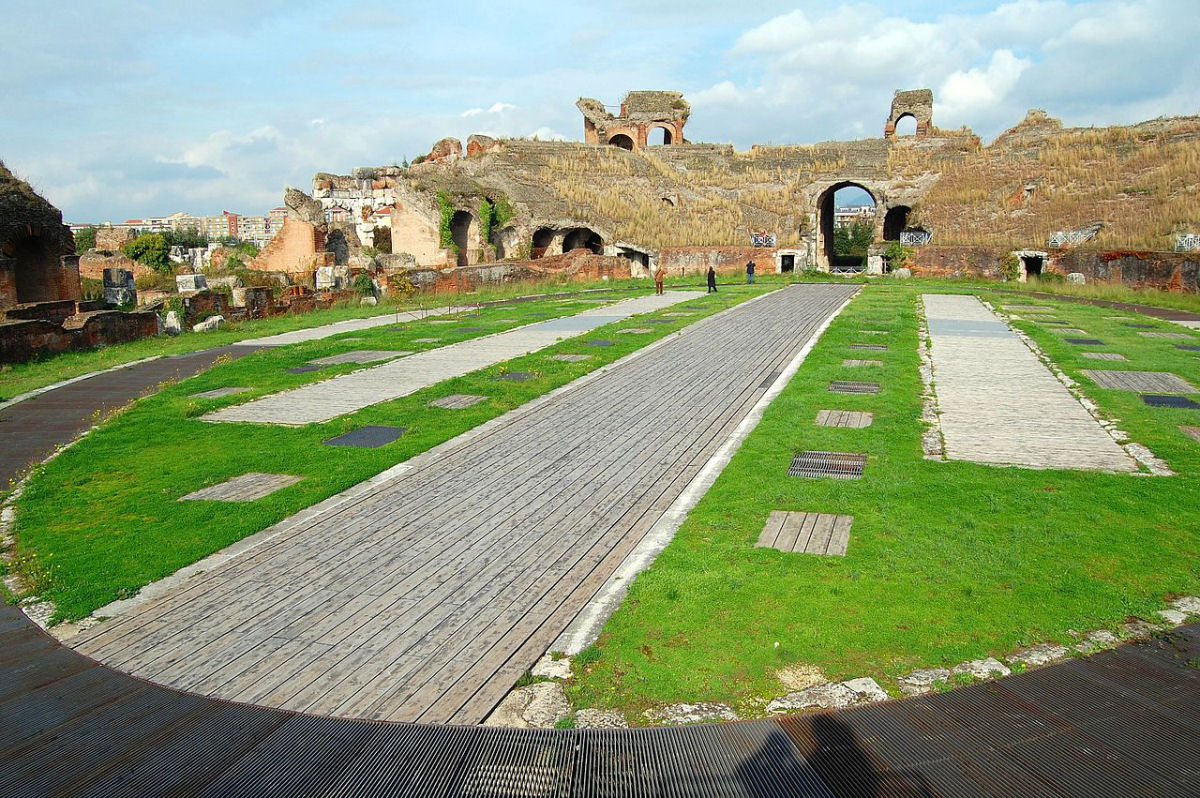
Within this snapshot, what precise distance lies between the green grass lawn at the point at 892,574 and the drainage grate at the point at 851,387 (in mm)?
2999

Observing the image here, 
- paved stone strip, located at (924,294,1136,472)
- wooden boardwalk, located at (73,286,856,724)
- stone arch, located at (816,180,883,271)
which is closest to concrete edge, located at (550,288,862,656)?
wooden boardwalk, located at (73,286,856,724)

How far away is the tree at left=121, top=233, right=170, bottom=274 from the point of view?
4256cm

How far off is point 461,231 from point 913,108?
95.7ft

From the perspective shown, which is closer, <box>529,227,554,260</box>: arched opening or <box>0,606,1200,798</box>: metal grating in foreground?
<box>0,606,1200,798</box>: metal grating in foreground

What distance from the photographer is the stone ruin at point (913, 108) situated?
5309cm

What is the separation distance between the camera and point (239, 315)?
25.8m

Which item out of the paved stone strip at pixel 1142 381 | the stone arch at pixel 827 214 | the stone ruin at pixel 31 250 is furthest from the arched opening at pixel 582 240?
the paved stone strip at pixel 1142 381

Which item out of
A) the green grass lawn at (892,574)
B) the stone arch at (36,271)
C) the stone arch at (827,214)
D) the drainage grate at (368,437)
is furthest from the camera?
the stone arch at (827,214)

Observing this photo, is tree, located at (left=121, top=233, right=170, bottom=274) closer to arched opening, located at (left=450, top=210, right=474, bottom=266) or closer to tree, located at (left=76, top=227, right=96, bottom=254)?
tree, located at (left=76, top=227, right=96, bottom=254)

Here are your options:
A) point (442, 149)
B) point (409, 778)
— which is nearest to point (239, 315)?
point (409, 778)

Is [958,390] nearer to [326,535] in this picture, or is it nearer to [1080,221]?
[326,535]

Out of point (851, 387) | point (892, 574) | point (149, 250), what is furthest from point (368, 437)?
point (149, 250)

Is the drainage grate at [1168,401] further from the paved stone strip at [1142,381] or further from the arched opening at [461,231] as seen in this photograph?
the arched opening at [461,231]

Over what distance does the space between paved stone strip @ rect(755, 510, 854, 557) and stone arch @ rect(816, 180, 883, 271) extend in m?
39.1
